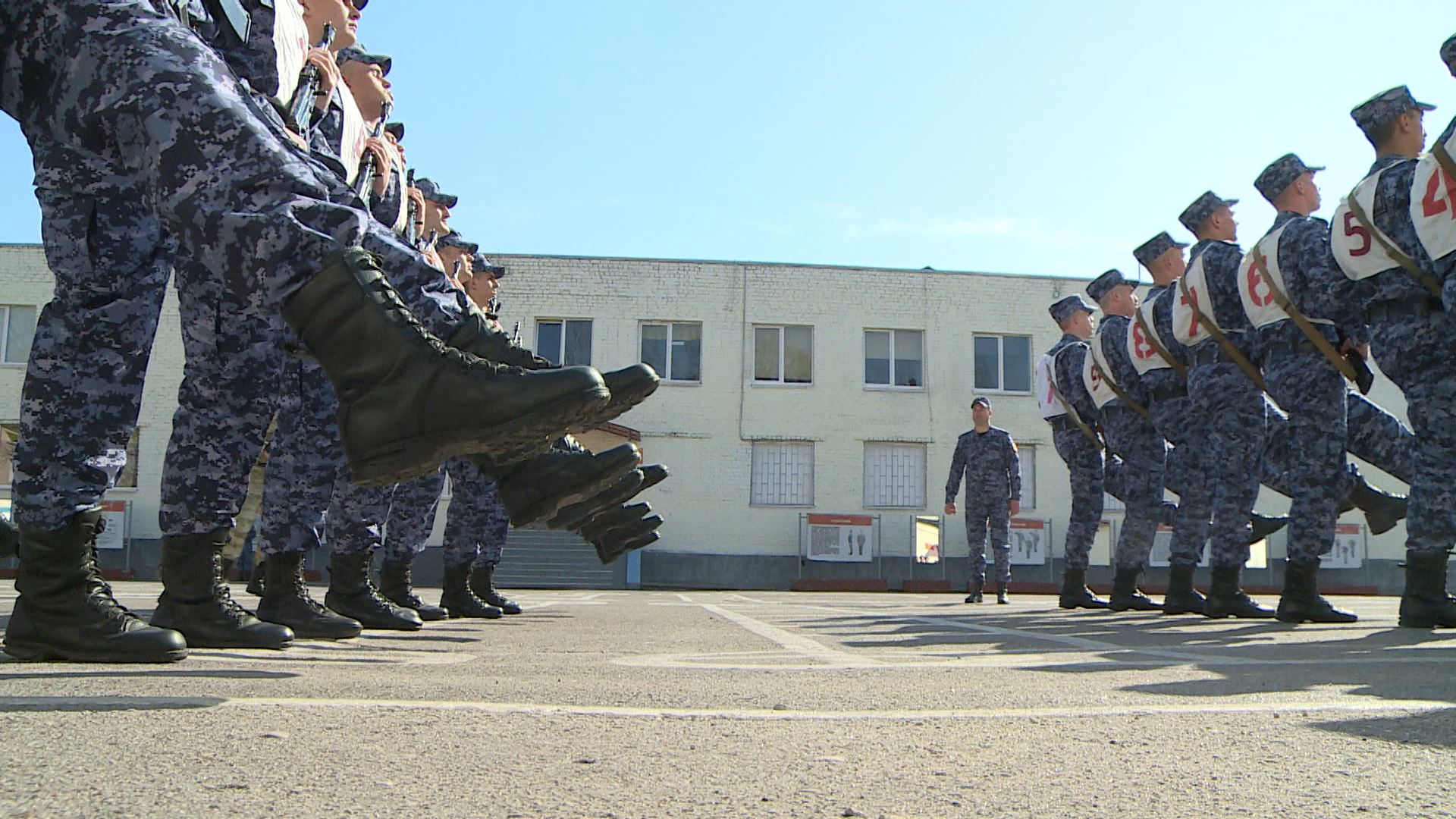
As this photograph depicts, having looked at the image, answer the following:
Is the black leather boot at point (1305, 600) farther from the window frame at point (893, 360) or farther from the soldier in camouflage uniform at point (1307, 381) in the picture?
the window frame at point (893, 360)

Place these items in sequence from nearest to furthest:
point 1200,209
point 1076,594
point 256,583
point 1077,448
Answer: point 1200,209
point 256,583
point 1076,594
point 1077,448

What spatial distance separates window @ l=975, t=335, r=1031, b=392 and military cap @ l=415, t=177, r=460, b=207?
18032mm

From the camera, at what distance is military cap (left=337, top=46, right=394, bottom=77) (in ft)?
17.5

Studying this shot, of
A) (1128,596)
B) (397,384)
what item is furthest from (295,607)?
(1128,596)

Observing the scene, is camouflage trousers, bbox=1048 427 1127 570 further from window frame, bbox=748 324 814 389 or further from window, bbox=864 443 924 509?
window frame, bbox=748 324 814 389

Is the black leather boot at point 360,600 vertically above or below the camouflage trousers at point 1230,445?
below

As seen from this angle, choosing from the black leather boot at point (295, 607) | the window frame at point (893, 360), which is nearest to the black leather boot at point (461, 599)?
the black leather boot at point (295, 607)

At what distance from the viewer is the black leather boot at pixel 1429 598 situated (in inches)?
209

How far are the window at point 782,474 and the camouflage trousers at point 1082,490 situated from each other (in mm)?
14572

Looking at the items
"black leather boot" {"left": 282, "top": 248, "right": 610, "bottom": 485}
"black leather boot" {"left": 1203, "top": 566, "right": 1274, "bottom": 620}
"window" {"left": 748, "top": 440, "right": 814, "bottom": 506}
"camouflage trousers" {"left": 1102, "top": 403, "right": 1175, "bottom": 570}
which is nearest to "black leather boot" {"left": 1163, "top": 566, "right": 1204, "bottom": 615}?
"black leather boot" {"left": 1203, "top": 566, "right": 1274, "bottom": 620}

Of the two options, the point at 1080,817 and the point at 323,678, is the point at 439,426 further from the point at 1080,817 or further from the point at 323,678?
the point at 1080,817

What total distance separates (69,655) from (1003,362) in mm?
24031

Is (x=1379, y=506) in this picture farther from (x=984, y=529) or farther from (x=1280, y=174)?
(x=984, y=529)

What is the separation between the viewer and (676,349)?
25234mm
